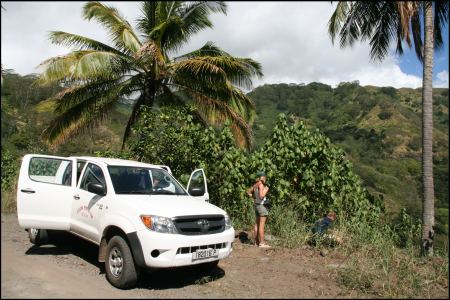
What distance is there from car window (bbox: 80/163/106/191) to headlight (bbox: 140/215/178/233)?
1509 mm

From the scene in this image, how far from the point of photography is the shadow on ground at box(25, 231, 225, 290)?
21.3 ft

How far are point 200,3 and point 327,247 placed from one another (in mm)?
10056

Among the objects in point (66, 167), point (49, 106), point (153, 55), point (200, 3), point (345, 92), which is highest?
point (345, 92)

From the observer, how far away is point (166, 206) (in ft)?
20.3

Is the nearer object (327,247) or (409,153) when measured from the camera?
(327,247)

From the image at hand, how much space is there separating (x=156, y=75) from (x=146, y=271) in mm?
8541

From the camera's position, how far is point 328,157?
10836 mm

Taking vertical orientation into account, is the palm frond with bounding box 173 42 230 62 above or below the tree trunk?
above

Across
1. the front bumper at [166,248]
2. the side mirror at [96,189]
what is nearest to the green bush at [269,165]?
the side mirror at [96,189]

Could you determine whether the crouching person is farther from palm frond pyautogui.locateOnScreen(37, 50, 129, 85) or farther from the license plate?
palm frond pyautogui.locateOnScreen(37, 50, 129, 85)

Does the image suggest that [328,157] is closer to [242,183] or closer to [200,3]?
[242,183]

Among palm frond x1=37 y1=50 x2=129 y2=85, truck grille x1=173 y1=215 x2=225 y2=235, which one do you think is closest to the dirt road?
truck grille x1=173 y1=215 x2=225 y2=235

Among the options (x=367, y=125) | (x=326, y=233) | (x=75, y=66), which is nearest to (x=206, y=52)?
(x=75, y=66)

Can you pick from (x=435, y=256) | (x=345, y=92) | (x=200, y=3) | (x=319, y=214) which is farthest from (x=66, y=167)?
(x=345, y=92)
